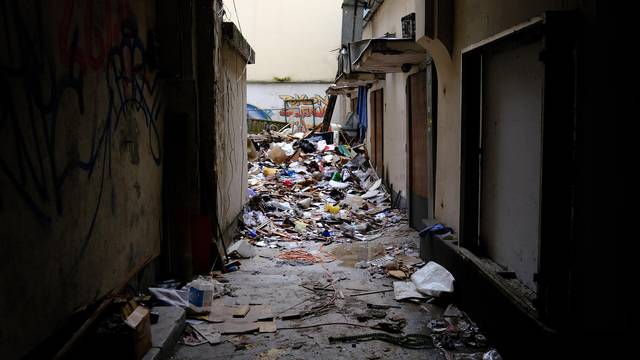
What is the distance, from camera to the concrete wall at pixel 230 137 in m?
7.50

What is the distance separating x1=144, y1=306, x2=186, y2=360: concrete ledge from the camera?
4.26 meters

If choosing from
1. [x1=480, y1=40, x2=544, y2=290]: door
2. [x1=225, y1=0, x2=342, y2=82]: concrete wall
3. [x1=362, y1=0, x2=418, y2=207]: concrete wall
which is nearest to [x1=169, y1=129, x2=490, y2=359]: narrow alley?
[x1=362, y1=0, x2=418, y2=207]: concrete wall

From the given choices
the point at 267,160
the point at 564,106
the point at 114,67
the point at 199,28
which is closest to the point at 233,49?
the point at 199,28

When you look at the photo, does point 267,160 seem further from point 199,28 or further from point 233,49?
point 199,28

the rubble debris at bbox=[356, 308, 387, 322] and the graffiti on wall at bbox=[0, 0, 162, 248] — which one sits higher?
the graffiti on wall at bbox=[0, 0, 162, 248]

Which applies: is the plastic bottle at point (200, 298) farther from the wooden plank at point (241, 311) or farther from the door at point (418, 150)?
the door at point (418, 150)

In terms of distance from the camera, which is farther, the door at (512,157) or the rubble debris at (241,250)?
the rubble debris at (241,250)

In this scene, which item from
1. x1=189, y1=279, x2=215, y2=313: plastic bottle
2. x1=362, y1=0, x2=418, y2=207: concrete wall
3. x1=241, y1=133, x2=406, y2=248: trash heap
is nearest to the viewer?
x1=189, y1=279, x2=215, y2=313: plastic bottle

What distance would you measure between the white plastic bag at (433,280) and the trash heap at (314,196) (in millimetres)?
3561

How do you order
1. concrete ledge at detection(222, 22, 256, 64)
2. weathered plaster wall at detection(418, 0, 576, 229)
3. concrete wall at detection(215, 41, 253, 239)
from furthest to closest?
concrete ledge at detection(222, 22, 256, 64) → concrete wall at detection(215, 41, 253, 239) → weathered plaster wall at detection(418, 0, 576, 229)

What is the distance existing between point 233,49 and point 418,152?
3437 millimetres

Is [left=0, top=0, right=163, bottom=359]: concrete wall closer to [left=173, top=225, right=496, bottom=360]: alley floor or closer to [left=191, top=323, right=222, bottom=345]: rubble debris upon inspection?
[left=191, top=323, right=222, bottom=345]: rubble debris

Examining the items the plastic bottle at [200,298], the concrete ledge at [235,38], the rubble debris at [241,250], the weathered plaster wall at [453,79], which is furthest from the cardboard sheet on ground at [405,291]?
the concrete ledge at [235,38]

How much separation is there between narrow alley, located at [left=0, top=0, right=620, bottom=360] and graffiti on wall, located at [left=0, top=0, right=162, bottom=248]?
0.06 ft
